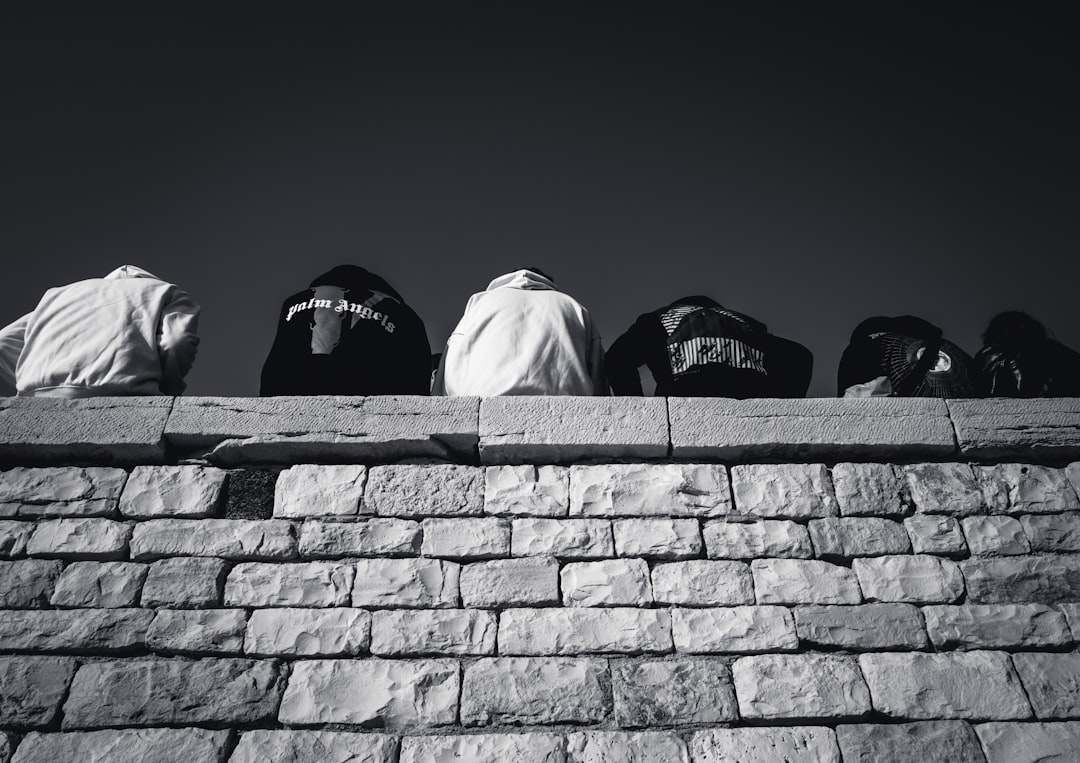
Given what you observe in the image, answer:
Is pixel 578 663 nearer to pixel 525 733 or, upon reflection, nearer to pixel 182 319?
pixel 525 733

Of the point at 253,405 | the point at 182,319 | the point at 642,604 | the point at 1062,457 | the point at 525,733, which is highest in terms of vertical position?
the point at 182,319

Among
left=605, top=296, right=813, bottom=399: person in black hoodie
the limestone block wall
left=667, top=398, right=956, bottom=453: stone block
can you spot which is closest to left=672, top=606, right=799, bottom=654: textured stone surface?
the limestone block wall

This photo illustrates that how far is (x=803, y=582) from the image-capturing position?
2799 millimetres

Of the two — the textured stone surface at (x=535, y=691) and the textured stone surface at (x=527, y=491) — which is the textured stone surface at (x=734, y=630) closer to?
the textured stone surface at (x=535, y=691)

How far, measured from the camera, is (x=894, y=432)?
316 centimetres

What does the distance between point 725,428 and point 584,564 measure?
85 cm

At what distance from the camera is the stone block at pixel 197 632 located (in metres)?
2.61

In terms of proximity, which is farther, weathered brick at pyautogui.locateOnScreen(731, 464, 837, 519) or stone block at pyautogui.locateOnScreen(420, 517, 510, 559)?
weathered brick at pyautogui.locateOnScreen(731, 464, 837, 519)

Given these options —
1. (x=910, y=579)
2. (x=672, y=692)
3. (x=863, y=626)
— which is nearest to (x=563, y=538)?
(x=672, y=692)

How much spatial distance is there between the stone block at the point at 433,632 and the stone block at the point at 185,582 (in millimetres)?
622

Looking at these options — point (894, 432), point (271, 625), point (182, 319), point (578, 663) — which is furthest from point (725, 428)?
point (182, 319)

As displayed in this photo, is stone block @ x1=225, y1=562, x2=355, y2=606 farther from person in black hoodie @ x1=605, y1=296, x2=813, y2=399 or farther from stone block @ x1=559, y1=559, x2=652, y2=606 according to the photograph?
person in black hoodie @ x1=605, y1=296, x2=813, y2=399

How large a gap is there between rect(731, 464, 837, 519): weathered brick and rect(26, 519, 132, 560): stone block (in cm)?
242

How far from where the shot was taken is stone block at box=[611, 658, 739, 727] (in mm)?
2484
